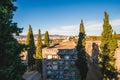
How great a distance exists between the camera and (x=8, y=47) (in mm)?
10156

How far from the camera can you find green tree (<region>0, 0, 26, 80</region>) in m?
9.97

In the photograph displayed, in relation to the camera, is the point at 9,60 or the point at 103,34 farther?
the point at 103,34

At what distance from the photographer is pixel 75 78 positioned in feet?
120

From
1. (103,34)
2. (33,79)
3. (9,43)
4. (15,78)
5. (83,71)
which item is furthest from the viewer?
(33,79)

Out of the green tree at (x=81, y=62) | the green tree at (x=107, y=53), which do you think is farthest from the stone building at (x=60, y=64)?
the green tree at (x=107, y=53)

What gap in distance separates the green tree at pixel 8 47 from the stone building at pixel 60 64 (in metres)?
25.9

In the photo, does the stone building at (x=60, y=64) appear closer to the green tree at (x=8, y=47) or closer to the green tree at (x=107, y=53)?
the green tree at (x=107, y=53)

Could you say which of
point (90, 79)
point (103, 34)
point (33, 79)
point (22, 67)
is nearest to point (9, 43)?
point (22, 67)

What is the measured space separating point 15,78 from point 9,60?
101cm

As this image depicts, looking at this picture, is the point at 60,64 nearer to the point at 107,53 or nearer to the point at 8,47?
the point at 107,53

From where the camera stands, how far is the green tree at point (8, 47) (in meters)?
9.97

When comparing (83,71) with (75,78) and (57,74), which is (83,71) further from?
(57,74)

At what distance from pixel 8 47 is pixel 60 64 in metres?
27.3

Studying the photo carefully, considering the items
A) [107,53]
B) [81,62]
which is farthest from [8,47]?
[81,62]
